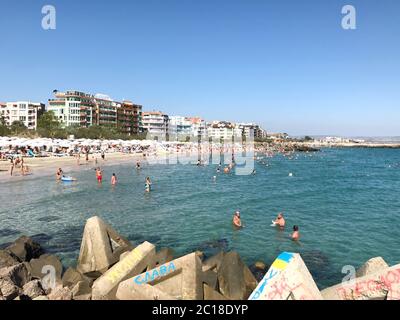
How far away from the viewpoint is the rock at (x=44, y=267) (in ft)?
39.2

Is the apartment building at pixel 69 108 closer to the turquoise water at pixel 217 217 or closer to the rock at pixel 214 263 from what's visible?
the turquoise water at pixel 217 217

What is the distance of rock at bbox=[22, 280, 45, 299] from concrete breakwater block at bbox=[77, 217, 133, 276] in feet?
7.55

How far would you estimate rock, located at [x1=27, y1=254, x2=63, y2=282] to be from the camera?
470 inches

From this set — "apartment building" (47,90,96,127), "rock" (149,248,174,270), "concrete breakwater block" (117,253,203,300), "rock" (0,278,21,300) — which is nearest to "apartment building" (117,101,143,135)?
"apartment building" (47,90,96,127)

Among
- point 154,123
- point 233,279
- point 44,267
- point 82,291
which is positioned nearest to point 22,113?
point 154,123

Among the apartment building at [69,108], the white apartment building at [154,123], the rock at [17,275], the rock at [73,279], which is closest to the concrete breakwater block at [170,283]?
the rock at [73,279]

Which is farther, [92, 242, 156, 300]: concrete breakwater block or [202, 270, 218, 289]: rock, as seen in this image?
[92, 242, 156, 300]: concrete breakwater block

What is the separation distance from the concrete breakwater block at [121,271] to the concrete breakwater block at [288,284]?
3754 mm

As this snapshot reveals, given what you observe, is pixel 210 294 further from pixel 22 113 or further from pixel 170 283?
pixel 22 113

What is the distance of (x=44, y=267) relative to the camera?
12125mm

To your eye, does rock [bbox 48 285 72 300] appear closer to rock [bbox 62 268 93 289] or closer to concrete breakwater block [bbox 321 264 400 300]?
rock [bbox 62 268 93 289]

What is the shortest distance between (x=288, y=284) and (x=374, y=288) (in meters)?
2.50
